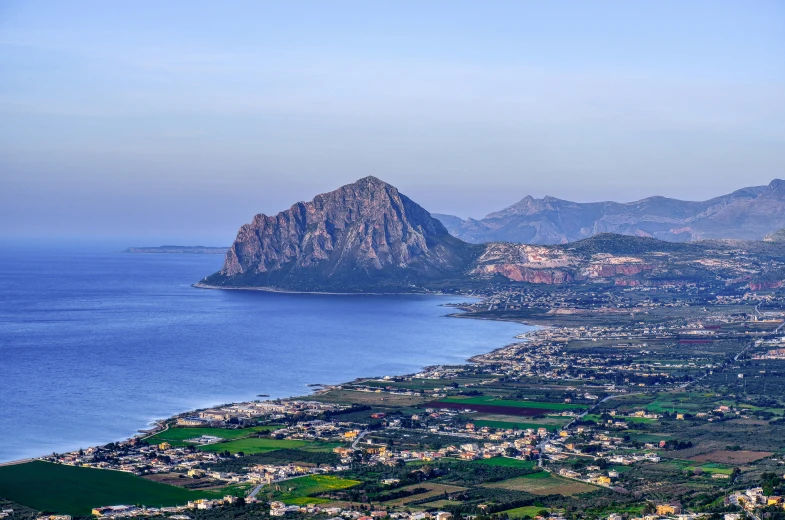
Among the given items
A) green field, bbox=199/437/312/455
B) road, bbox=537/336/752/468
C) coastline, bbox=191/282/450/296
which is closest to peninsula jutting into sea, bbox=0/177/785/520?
green field, bbox=199/437/312/455

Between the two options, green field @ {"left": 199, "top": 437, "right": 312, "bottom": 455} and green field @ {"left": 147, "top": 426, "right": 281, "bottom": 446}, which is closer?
green field @ {"left": 199, "top": 437, "right": 312, "bottom": 455}

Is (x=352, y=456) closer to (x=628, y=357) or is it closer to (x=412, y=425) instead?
(x=412, y=425)

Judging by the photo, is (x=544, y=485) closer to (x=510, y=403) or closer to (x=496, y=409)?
(x=496, y=409)

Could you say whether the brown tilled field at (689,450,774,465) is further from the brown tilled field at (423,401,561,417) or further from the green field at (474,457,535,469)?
the brown tilled field at (423,401,561,417)

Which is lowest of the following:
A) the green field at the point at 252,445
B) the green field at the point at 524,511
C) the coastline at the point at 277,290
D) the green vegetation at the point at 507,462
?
the green field at the point at 524,511

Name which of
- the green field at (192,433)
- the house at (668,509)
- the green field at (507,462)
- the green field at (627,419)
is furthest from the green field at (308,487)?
the green field at (627,419)

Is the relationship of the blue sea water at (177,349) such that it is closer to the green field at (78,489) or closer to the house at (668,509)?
the green field at (78,489)
